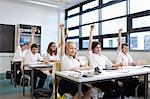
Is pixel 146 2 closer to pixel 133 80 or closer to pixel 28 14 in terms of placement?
pixel 133 80

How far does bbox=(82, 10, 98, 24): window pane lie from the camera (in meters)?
6.67

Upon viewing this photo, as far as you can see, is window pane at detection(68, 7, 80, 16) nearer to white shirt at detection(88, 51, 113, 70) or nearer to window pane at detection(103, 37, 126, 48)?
window pane at detection(103, 37, 126, 48)

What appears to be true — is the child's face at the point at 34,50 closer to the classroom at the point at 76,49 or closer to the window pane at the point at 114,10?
the classroom at the point at 76,49

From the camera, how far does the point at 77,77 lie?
205 centimetres

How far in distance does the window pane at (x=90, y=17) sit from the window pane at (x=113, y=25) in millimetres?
583

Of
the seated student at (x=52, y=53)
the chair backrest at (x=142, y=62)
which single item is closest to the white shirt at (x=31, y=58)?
the seated student at (x=52, y=53)

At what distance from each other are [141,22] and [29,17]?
4.67m

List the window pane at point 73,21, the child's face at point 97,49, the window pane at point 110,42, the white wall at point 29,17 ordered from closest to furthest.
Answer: the child's face at point 97,49 → the window pane at point 110,42 → the white wall at point 29,17 → the window pane at point 73,21

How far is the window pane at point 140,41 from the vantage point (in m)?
4.66

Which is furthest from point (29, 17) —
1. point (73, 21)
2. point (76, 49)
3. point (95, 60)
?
point (95, 60)

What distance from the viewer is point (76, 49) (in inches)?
118

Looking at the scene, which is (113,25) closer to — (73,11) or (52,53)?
(52,53)

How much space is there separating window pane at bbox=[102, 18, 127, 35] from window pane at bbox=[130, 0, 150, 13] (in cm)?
44

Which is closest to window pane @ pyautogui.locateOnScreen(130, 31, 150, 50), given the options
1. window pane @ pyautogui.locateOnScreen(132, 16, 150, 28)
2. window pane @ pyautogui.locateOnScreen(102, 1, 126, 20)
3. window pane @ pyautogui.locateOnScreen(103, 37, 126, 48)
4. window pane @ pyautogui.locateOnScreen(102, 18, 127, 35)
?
window pane @ pyautogui.locateOnScreen(132, 16, 150, 28)
